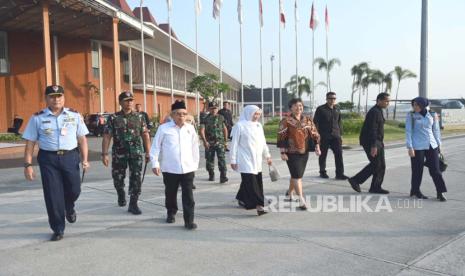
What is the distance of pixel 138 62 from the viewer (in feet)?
134

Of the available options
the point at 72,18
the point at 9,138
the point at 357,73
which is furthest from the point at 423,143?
the point at 357,73

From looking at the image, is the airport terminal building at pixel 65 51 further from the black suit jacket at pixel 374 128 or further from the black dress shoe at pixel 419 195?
the black dress shoe at pixel 419 195

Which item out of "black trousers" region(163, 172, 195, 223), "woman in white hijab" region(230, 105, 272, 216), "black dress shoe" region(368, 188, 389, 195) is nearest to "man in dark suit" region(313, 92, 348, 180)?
"black dress shoe" region(368, 188, 389, 195)

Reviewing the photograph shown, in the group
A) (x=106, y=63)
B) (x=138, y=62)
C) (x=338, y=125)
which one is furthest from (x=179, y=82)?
(x=338, y=125)

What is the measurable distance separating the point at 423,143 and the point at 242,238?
12.8 ft

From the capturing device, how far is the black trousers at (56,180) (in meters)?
5.01

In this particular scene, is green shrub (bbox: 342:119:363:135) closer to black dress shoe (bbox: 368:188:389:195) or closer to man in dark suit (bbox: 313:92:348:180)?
man in dark suit (bbox: 313:92:348:180)

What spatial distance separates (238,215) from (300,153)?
4.46ft

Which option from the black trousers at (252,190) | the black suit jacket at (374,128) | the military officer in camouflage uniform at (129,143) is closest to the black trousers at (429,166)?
the black suit jacket at (374,128)

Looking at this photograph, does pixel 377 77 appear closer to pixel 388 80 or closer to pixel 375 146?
pixel 388 80

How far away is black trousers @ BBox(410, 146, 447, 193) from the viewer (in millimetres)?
7105

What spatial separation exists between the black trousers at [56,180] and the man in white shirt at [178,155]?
101 cm

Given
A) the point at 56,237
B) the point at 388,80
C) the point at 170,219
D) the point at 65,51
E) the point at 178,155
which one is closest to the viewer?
the point at 56,237

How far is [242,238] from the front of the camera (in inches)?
200
